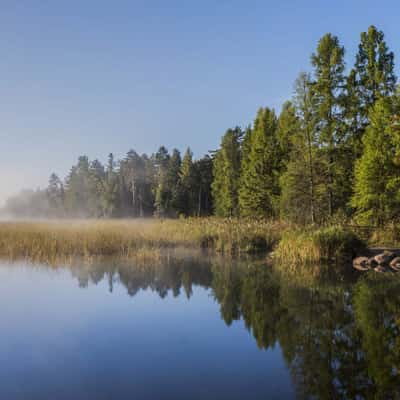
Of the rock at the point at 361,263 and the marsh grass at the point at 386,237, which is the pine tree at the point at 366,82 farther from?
the rock at the point at 361,263

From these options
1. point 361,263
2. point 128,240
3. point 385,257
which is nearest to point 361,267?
point 361,263

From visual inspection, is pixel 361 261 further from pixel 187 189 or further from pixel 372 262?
pixel 187 189

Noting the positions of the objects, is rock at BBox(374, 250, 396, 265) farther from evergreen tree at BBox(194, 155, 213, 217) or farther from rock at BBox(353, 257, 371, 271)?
evergreen tree at BBox(194, 155, 213, 217)

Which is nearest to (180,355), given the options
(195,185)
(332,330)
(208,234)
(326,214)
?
(332,330)

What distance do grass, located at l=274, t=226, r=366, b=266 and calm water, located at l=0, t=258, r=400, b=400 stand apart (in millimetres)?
3141

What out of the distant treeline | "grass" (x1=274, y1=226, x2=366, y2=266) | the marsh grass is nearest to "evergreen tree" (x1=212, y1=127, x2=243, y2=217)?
the distant treeline

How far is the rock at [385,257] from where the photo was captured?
13971mm

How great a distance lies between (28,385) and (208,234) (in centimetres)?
1490

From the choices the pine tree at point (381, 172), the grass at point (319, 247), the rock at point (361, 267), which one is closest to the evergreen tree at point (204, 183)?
the pine tree at point (381, 172)

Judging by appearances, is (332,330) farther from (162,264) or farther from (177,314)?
(162,264)

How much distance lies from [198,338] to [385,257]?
10511 millimetres

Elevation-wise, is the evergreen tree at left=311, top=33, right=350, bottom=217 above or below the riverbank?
above

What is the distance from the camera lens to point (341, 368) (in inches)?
189

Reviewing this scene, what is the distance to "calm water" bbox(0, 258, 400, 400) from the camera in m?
4.41
